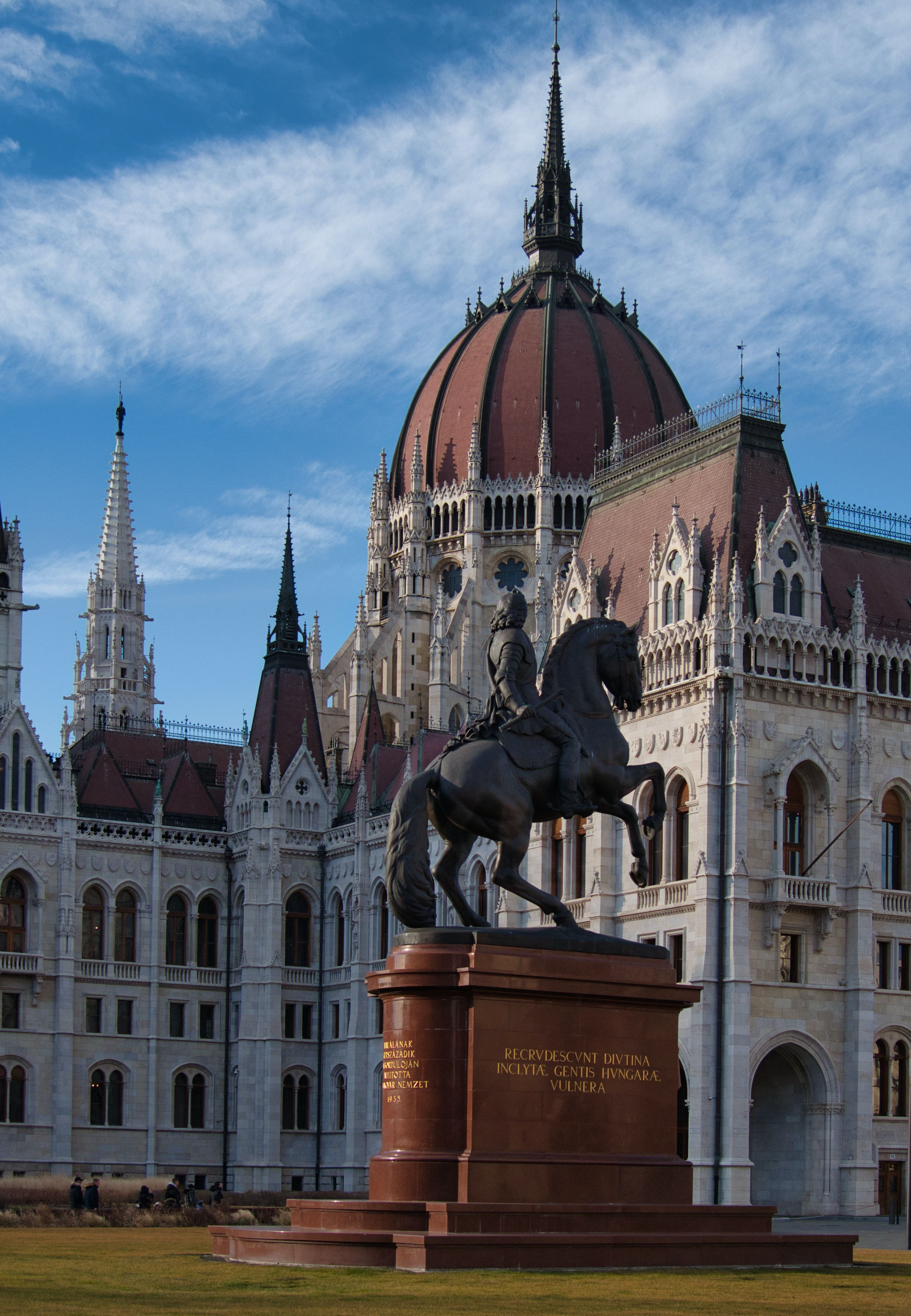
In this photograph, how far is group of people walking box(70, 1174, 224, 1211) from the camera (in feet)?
152

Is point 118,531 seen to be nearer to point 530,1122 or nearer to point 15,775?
point 15,775

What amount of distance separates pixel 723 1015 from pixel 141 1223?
62.2ft

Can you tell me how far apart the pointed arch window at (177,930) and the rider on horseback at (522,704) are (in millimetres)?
53659

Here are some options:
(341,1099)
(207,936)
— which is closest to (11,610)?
(207,936)

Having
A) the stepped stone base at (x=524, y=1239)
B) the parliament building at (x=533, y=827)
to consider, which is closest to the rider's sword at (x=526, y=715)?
the stepped stone base at (x=524, y=1239)

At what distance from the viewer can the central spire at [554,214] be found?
107m

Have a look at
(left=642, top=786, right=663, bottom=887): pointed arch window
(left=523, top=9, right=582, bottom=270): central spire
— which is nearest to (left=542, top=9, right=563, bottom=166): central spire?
(left=523, top=9, right=582, bottom=270): central spire

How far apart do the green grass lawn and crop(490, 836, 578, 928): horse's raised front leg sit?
526 cm

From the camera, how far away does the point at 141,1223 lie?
4034 cm

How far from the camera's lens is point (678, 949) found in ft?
184

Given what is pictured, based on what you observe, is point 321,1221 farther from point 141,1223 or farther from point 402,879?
point 141,1223

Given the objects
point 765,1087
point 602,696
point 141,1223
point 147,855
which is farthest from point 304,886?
point 602,696

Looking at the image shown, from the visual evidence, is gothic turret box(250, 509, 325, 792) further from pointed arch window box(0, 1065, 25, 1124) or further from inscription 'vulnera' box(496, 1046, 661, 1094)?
inscription 'vulnera' box(496, 1046, 661, 1094)

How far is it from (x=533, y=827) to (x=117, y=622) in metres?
45.3
